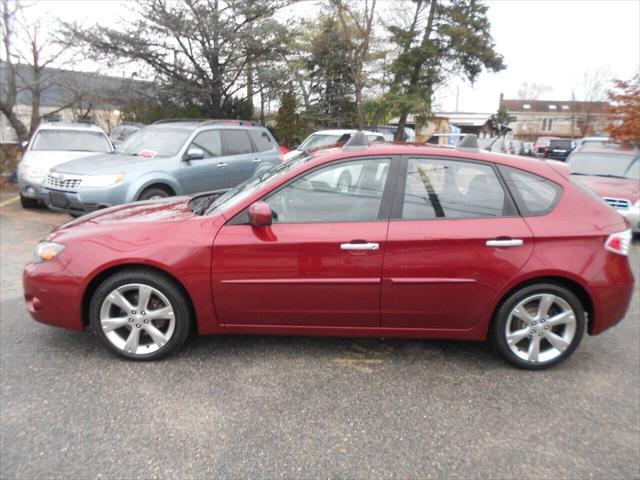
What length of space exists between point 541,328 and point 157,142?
658cm

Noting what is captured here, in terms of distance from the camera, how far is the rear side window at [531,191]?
10.3ft

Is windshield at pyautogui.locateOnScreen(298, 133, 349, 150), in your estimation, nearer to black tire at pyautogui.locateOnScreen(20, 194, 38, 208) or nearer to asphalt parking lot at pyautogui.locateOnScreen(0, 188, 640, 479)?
black tire at pyautogui.locateOnScreen(20, 194, 38, 208)

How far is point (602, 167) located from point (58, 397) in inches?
375

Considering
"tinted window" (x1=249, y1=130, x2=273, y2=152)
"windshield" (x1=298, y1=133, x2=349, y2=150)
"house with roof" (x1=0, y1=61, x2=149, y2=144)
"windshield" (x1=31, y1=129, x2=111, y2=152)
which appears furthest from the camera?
"house with roof" (x1=0, y1=61, x2=149, y2=144)

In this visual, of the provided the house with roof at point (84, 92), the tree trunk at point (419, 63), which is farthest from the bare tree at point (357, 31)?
the house with roof at point (84, 92)

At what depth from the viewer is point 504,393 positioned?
2977 millimetres

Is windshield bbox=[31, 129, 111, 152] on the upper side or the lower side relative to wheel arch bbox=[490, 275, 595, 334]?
upper

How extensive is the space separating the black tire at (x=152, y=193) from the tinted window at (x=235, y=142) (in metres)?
1.47

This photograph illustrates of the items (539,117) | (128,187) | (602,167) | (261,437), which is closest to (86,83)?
(128,187)

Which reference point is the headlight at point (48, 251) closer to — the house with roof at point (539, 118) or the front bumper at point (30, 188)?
the front bumper at point (30, 188)

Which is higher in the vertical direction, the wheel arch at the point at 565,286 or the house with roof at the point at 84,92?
the house with roof at the point at 84,92

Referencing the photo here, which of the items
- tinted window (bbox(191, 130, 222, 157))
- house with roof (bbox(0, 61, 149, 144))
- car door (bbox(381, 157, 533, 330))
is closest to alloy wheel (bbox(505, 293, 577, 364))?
car door (bbox(381, 157, 533, 330))

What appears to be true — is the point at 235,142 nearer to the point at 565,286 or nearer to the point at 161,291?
the point at 161,291

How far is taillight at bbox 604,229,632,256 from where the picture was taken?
3.09 meters
